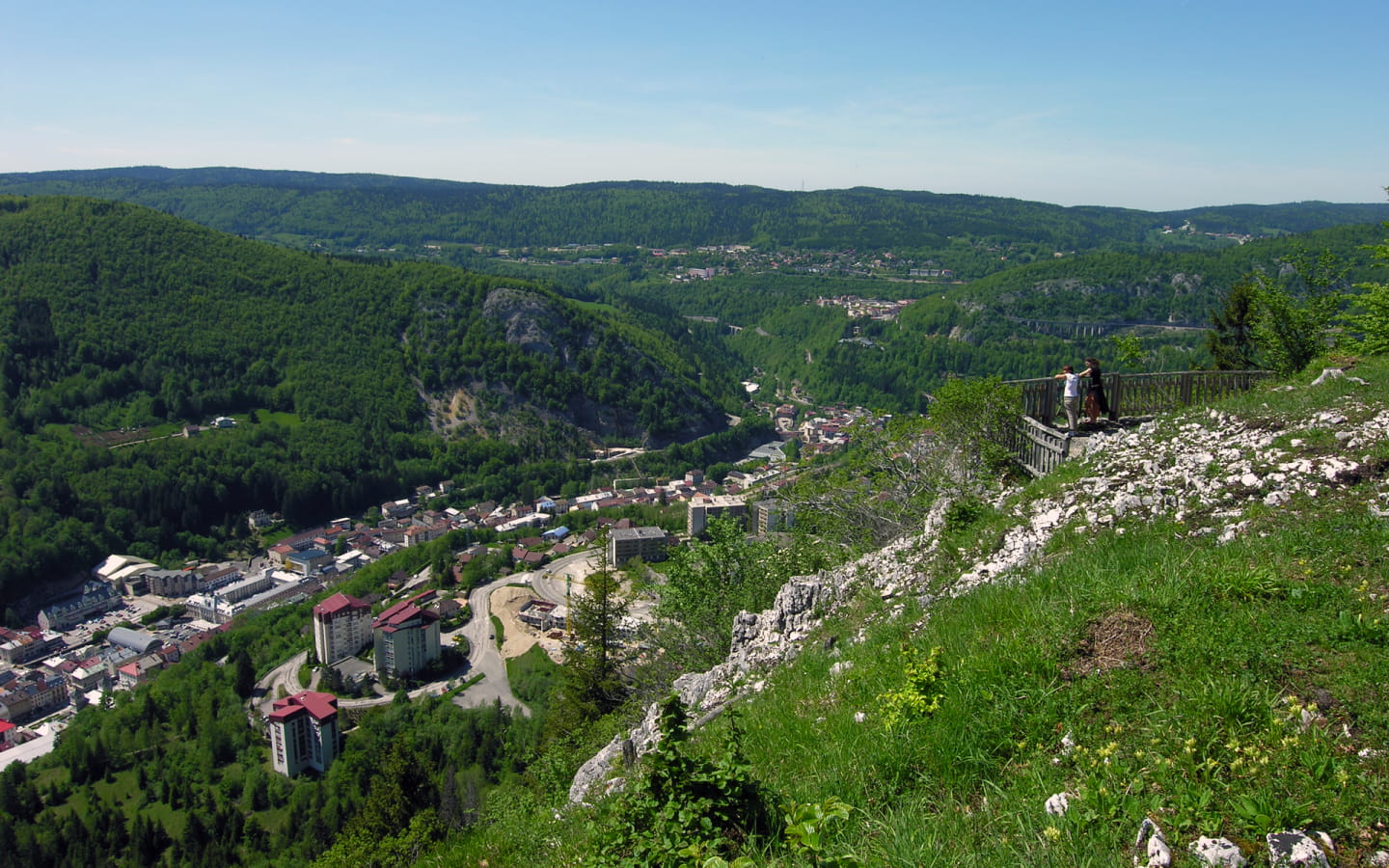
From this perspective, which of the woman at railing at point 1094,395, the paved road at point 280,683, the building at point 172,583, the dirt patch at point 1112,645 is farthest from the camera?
the building at point 172,583

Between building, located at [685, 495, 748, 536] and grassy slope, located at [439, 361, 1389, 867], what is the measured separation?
157 feet

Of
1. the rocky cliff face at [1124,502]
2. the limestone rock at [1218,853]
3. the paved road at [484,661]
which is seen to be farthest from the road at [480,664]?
the limestone rock at [1218,853]

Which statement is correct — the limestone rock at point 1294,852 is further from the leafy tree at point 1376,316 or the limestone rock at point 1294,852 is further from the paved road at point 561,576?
the paved road at point 561,576

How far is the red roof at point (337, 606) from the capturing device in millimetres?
43219

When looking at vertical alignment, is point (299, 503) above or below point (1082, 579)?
below

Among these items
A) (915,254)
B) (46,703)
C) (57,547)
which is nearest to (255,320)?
(57,547)

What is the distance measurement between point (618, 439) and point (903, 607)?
290 feet

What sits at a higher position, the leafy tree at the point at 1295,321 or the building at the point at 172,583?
the leafy tree at the point at 1295,321

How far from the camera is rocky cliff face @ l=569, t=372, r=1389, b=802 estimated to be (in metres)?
7.43

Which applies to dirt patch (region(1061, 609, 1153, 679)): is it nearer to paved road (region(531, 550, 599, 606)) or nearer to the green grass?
the green grass

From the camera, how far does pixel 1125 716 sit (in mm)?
4566

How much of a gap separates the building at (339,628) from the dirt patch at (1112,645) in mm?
45341

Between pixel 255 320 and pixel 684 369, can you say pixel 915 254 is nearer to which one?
pixel 684 369

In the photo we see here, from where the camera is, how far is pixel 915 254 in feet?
647
